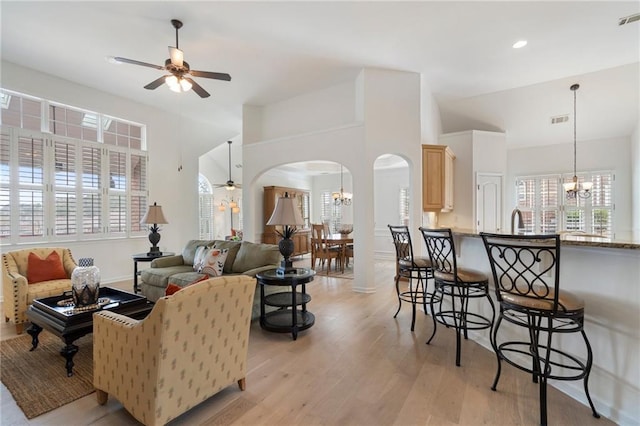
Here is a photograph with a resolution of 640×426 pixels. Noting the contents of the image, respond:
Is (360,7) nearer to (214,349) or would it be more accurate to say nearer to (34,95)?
(214,349)

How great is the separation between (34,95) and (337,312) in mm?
6007

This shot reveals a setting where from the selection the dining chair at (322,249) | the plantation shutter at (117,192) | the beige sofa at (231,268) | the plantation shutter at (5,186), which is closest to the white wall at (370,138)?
the dining chair at (322,249)

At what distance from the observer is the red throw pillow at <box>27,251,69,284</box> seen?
3.60m

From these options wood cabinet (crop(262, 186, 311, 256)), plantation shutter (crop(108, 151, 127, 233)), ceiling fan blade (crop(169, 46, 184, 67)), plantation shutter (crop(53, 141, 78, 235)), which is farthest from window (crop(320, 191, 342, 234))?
ceiling fan blade (crop(169, 46, 184, 67))

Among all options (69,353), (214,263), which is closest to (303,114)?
(214,263)

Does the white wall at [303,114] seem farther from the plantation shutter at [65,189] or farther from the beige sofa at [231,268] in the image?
the plantation shutter at [65,189]

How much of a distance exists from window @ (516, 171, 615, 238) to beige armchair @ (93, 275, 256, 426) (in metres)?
7.50

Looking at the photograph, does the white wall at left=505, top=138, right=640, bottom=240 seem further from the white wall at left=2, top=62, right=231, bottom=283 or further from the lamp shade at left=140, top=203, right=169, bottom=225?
the white wall at left=2, top=62, right=231, bottom=283

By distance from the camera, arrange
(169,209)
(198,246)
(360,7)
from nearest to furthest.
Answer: (360,7)
(198,246)
(169,209)

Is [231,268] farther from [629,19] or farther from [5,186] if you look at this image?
A: [629,19]

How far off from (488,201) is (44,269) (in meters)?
7.66

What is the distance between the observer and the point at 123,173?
581cm

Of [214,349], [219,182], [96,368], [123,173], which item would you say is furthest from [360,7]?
[219,182]

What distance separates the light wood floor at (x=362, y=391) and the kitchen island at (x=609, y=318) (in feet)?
0.55
